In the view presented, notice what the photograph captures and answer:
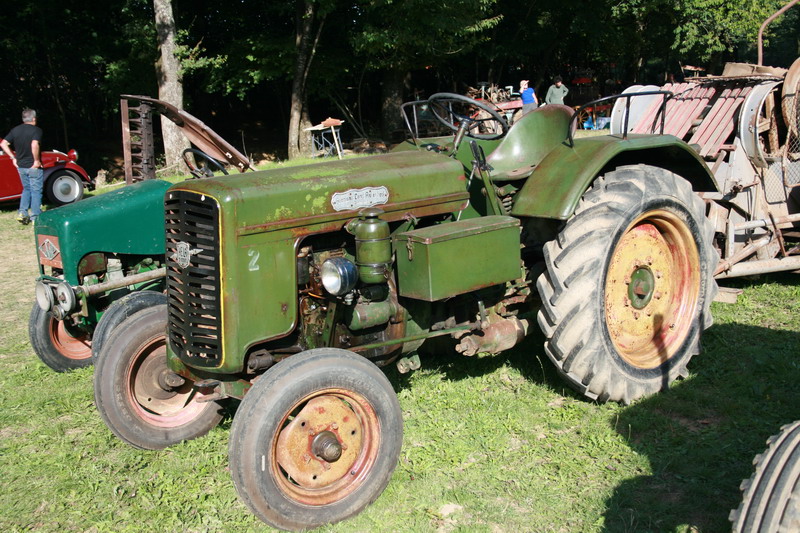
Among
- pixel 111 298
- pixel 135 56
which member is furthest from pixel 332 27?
pixel 111 298

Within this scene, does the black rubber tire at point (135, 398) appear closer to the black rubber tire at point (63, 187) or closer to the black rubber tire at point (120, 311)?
the black rubber tire at point (120, 311)

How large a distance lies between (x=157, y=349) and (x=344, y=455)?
1.42 m

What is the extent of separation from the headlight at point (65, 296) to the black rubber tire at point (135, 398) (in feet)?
2.92

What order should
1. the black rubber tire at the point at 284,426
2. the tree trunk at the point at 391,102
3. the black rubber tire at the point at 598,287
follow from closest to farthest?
the black rubber tire at the point at 284,426, the black rubber tire at the point at 598,287, the tree trunk at the point at 391,102

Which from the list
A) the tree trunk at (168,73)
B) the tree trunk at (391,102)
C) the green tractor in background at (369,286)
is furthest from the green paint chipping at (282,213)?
the tree trunk at (391,102)

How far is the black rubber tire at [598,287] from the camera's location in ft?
11.8

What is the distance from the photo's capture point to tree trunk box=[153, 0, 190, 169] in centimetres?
1415

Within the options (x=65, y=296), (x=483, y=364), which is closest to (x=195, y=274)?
(x=65, y=296)

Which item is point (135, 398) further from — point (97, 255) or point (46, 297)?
point (97, 255)

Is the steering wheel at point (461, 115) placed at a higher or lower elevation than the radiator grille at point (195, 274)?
higher

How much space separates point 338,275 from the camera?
305 centimetres

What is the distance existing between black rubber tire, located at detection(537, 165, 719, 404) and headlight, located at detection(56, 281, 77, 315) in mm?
2920

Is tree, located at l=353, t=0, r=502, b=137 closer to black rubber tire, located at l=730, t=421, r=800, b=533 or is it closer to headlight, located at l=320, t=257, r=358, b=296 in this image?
headlight, located at l=320, t=257, r=358, b=296

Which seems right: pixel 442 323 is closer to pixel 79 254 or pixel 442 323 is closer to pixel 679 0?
pixel 79 254
